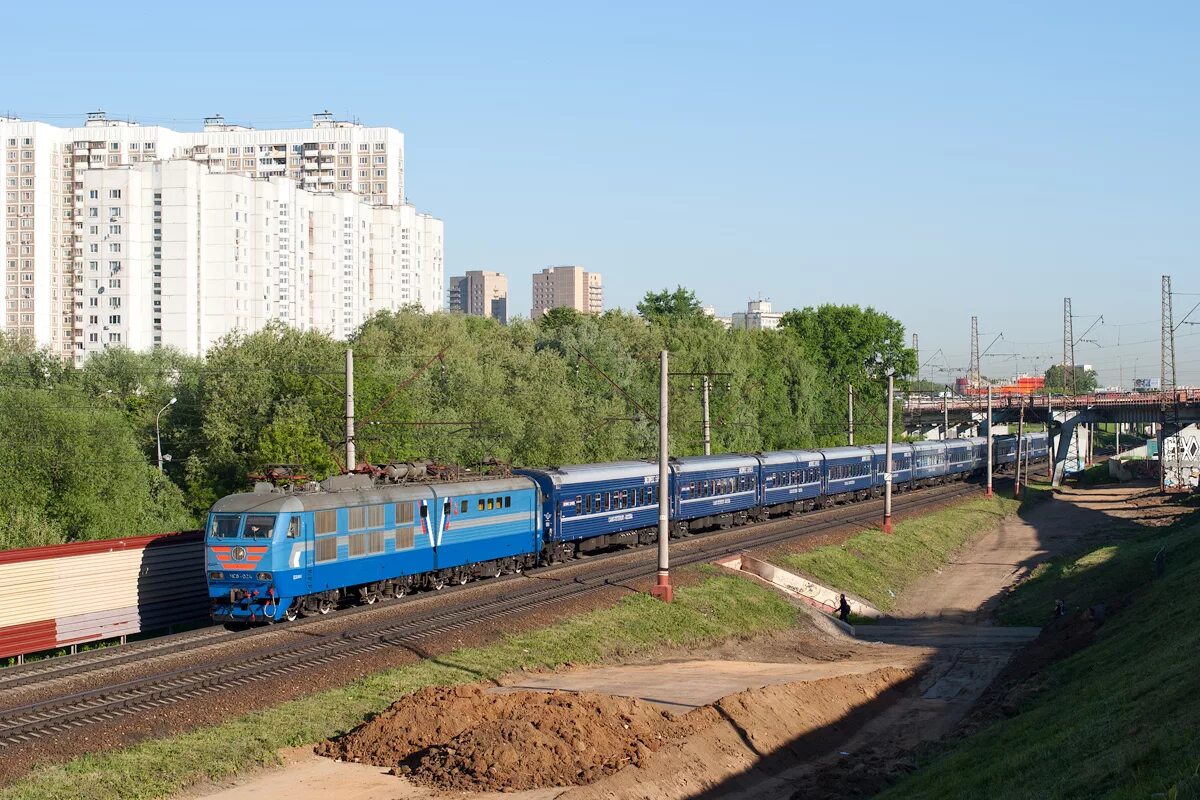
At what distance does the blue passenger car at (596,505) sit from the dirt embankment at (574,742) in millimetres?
19213

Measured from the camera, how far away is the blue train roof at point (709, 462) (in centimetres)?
5472

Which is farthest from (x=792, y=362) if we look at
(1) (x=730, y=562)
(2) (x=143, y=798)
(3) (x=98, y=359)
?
(2) (x=143, y=798)

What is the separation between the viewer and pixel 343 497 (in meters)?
33.6

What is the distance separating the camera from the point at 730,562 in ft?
156

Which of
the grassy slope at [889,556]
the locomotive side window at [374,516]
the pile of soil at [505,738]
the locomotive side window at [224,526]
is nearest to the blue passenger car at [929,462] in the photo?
the grassy slope at [889,556]

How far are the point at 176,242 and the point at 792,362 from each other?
64.6 metres

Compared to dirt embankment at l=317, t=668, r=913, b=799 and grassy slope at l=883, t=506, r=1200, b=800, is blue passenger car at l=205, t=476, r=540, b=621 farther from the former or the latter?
grassy slope at l=883, t=506, r=1200, b=800

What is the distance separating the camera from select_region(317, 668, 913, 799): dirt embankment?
808 inches

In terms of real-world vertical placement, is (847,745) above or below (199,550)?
below

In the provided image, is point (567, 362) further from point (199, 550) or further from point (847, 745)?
point (847, 745)

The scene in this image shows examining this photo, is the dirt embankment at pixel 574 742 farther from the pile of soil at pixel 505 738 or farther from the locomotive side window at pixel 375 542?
the locomotive side window at pixel 375 542

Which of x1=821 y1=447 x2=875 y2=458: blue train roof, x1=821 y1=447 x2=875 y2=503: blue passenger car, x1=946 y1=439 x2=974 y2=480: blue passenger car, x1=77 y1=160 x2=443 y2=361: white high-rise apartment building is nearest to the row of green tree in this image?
x1=821 y1=447 x2=875 y2=458: blue train roof

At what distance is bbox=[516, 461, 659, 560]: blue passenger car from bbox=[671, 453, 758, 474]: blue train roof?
2536 millimetres

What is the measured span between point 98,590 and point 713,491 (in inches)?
1273
